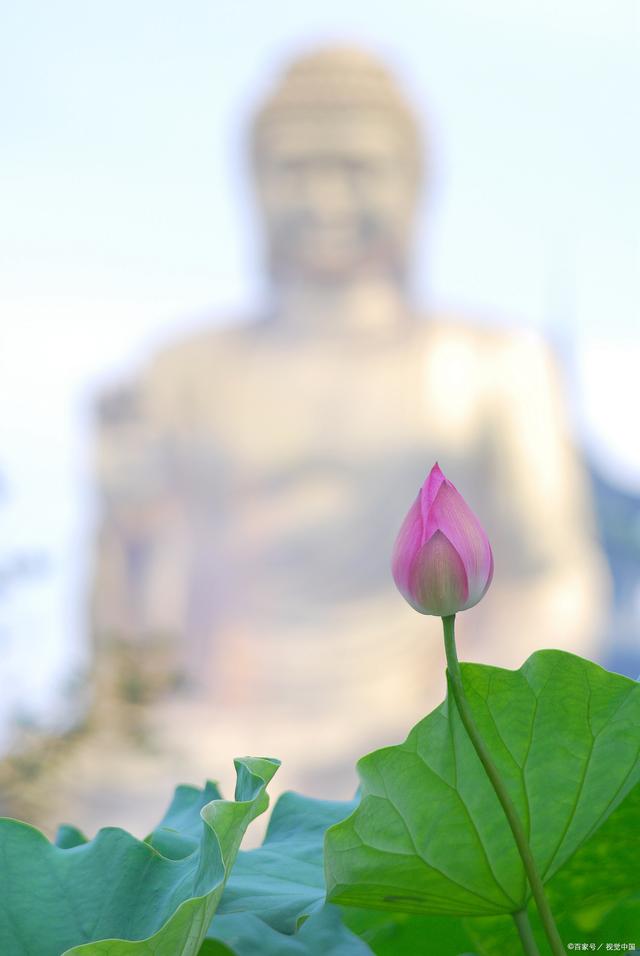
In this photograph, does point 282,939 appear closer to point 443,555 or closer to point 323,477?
point 443,555

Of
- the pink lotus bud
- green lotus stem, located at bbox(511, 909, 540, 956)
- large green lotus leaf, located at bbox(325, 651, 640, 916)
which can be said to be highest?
the pink lotus bud

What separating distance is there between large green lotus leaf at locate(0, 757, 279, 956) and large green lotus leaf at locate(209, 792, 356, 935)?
15 mm

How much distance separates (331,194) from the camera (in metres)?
3.53

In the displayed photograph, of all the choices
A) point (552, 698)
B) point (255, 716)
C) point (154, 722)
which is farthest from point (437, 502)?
point (255, 716)

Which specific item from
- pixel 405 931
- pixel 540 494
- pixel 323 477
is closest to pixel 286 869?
pixel 405 931

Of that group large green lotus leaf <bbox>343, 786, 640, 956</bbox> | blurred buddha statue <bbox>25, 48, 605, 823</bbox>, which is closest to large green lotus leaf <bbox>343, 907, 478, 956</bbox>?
large green lotus leaf <bbox>343, 786, 640, 956</bbox>

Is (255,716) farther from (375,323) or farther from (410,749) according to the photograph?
(410,749)

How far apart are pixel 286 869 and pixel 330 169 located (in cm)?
335

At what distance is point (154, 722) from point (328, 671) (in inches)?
22.1

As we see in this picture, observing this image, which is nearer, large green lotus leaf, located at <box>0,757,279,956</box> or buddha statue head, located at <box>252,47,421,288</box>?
large green lotus leaf, located at <box>0,757,279,956</box>

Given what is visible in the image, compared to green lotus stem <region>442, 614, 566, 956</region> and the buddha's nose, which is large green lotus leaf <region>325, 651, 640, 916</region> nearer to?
green lotus stem <region>442, 614, 566, 956</region>

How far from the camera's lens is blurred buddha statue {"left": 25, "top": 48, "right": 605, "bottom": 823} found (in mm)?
3434

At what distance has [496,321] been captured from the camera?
12.1ft

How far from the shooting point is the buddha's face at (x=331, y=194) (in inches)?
137
